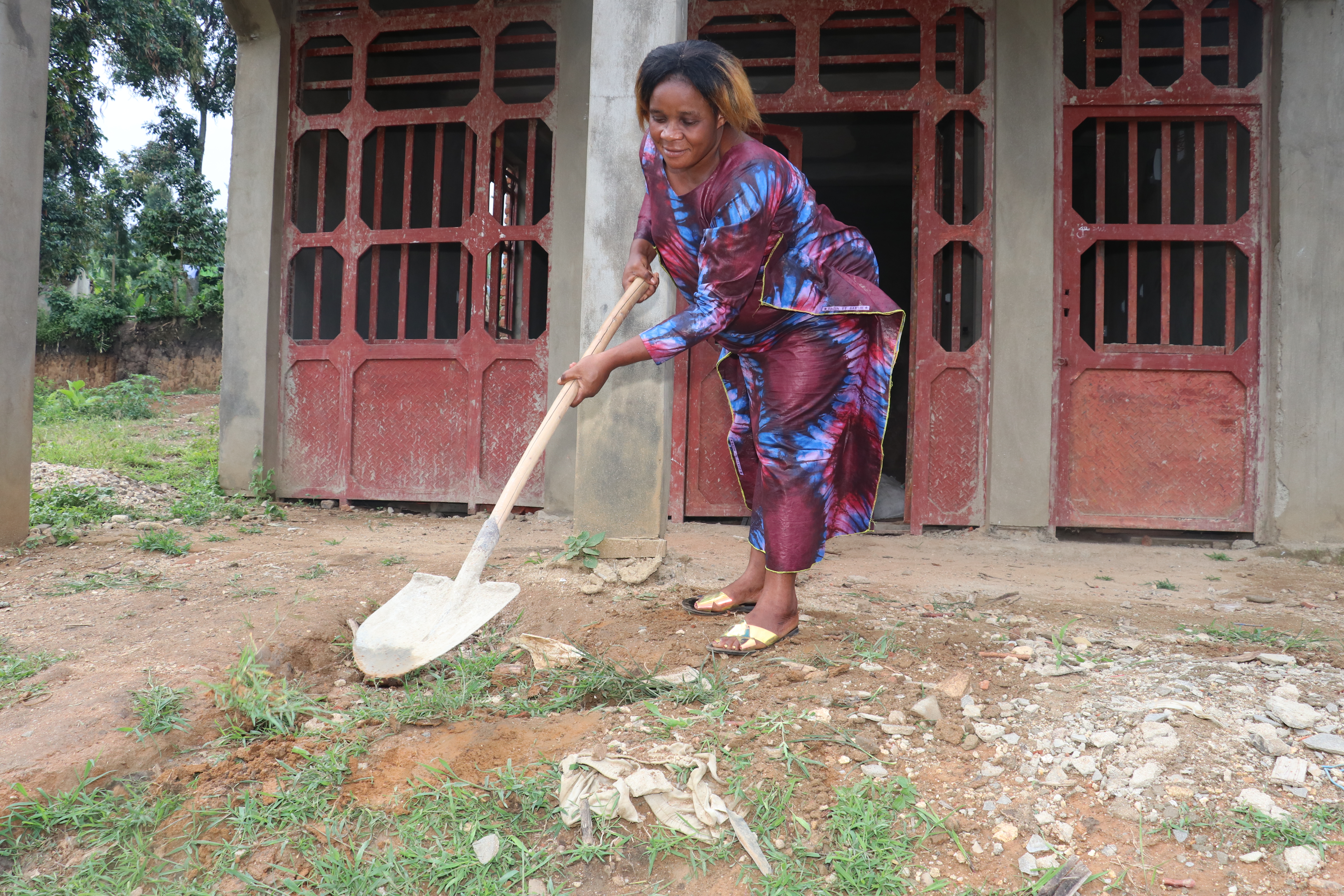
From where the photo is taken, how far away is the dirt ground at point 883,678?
4.86ft

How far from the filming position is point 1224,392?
4309 mm

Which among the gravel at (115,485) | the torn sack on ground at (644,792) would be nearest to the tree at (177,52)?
the gravel at (115,485)

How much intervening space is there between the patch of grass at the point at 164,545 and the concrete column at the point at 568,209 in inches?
70.4

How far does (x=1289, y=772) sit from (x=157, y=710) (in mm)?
2344

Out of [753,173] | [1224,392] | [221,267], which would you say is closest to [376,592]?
[753,173]

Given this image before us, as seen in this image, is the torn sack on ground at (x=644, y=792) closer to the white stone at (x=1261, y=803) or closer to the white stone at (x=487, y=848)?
the white stone at (x=487, y=848)

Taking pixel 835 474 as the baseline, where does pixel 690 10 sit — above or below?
above

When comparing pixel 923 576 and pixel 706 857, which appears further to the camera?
pixel 923 576

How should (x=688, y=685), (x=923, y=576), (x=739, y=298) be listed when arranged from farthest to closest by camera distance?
(x=923, y=576), (x=739, y=298), (x=688, y=685)

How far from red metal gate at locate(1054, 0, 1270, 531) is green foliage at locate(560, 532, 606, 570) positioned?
8.91 ft

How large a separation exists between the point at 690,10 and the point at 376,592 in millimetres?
3627

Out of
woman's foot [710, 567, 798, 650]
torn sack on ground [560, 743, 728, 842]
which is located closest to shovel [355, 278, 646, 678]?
torn sack on ground [560, 743, 728, 842]

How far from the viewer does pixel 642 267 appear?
8.38ft

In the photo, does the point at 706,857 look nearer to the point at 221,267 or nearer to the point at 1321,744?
the point at 1321,744
